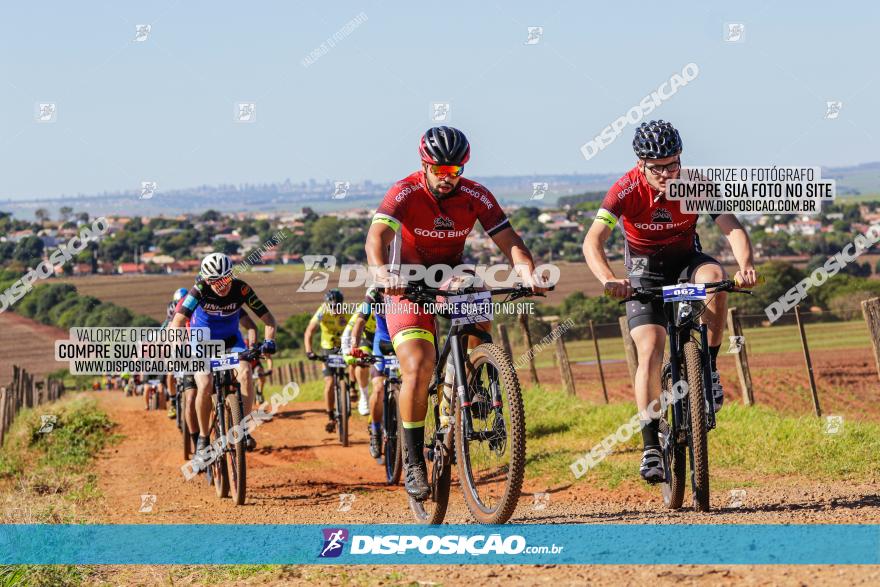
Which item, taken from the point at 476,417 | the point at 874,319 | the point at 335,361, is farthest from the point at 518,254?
the point at 335,361

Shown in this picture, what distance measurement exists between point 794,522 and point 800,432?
15.0 ft

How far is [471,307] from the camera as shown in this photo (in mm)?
7219

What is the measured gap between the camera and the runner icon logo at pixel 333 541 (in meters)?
6.59

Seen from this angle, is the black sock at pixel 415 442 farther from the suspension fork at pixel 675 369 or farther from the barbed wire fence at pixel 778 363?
the barbed wire fence at pixel 778 363

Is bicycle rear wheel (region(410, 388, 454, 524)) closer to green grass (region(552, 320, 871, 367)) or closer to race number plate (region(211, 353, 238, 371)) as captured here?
race number plate (region(211, 353, 238, 371))

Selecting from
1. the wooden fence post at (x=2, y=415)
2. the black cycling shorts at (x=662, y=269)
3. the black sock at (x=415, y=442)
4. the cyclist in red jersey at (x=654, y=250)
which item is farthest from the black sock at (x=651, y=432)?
the wooden fence post at (x=2, y=415)

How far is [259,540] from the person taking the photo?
725 cm

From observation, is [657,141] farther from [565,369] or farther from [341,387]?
[565,369]

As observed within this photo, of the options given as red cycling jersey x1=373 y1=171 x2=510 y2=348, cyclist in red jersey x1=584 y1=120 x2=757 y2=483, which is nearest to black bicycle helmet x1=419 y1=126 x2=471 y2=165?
red cycling jersey x1=373 y1=171 x2=510 y2=348

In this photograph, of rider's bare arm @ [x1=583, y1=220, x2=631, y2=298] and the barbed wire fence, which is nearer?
rider's bare arm @ [x1=583, y1=220, x2=631, y2=298]

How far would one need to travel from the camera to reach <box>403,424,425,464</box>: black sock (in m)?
7.65

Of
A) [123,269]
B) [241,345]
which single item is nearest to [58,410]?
[241,345]

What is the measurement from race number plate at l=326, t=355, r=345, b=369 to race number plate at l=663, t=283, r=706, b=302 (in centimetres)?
821

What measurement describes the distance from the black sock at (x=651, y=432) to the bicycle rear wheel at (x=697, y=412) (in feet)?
1.04
